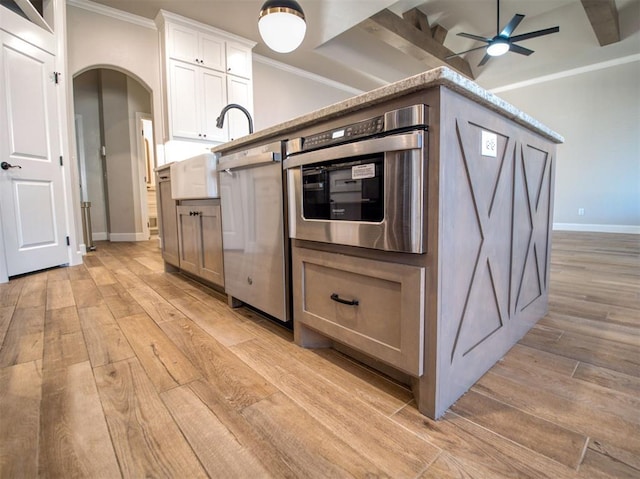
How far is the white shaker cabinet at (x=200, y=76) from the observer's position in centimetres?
363

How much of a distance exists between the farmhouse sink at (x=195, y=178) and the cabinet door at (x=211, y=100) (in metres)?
1.86

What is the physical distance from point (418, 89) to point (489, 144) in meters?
0.37

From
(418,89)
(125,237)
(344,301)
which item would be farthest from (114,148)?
(418,89)

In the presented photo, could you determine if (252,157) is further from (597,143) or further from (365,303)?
(597,143)

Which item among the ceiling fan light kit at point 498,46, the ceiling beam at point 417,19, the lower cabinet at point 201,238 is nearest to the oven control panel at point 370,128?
the lower cabinet at point 201,238

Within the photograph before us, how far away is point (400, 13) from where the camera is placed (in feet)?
13.6

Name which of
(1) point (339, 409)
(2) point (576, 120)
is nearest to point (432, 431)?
(1) point (339, 409)

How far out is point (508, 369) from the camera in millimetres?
1146

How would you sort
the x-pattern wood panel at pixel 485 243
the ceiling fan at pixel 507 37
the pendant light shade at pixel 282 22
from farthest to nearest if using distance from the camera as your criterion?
the ceiling fan at pixel 507 37, the pendant light shade at pixel 282 22, the x-pattern wood panel at pixel 485 243

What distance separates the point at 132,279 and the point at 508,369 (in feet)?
8.74

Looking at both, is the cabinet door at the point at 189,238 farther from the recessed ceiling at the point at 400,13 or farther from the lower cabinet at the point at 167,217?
the recessed ceiling at the point at 400,13

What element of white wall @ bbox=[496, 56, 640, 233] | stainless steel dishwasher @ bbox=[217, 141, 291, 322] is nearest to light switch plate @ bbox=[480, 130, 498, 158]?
stainless steel dishwasher @ bbox=[217, 141, 291, 322]

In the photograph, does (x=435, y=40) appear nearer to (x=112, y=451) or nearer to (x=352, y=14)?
(x=352, y=14)

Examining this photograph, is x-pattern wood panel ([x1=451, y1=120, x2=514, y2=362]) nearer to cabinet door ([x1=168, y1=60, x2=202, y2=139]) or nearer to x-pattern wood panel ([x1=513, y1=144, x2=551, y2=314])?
x-pattern wood panel ([x1=513, y1=144, x2=551, y2=314])
